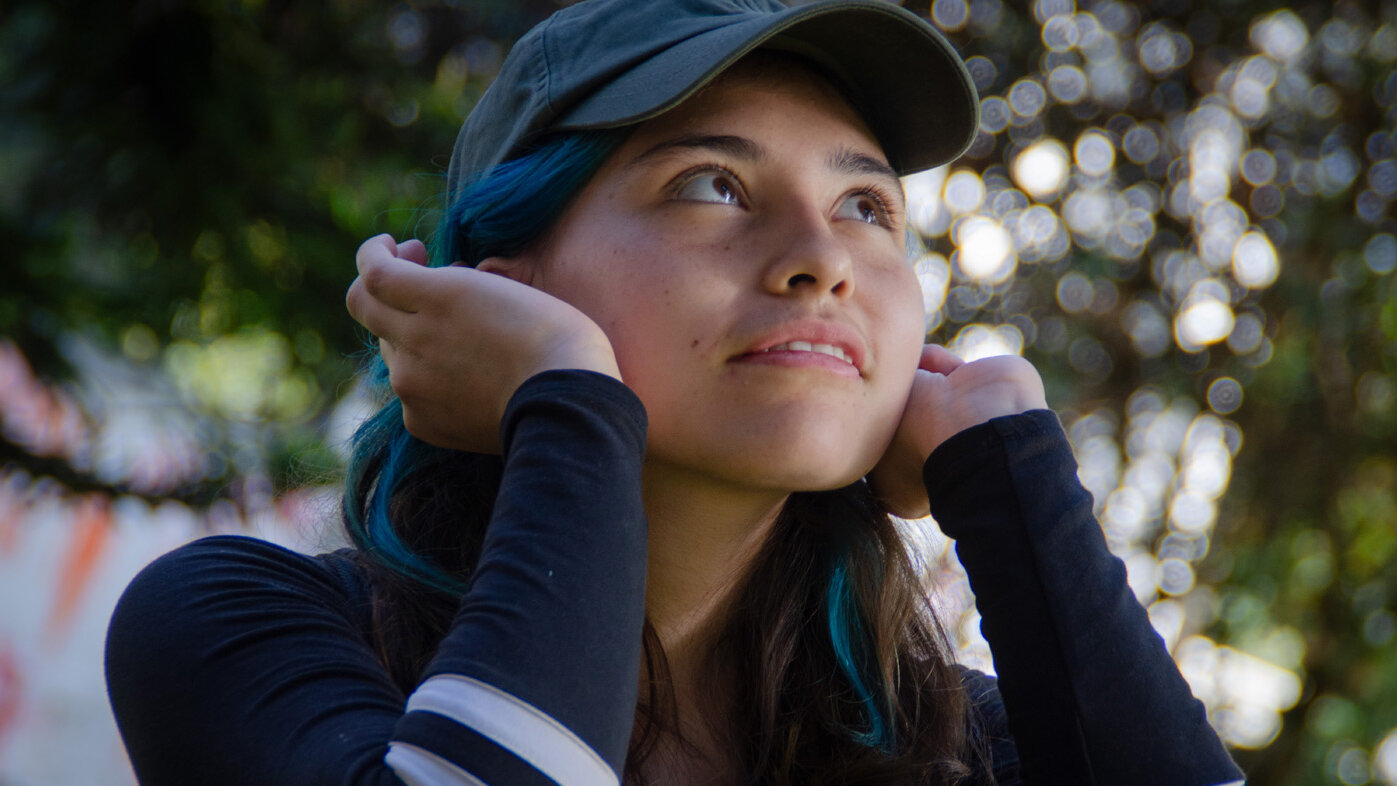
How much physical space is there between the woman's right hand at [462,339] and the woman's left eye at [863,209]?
49 cm

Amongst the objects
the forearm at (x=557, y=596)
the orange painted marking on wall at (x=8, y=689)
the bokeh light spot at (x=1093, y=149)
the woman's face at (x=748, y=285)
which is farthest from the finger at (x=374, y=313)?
the orange painted marking on wall at (x=8, y=689)

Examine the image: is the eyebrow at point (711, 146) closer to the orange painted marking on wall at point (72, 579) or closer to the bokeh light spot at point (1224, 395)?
the bokeh light spot at point (1224, 395)

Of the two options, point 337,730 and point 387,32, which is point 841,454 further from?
point 387,32

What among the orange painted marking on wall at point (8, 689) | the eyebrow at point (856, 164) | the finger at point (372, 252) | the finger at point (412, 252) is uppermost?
the eyebrow at point (856, 164)

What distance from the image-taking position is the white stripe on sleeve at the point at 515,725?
1075 mm

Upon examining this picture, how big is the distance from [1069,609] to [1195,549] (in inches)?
151

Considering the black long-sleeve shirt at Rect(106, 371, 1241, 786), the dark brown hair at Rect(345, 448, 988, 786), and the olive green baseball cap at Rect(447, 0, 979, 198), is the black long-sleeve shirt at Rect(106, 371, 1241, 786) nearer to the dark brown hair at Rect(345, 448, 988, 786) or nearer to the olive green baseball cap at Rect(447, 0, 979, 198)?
the dark brown hair at Rect(345, 448, 988, 786)

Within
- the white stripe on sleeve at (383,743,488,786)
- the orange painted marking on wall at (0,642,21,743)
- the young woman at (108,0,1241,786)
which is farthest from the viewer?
the orange painted marking on wall at (0,642,21,743)

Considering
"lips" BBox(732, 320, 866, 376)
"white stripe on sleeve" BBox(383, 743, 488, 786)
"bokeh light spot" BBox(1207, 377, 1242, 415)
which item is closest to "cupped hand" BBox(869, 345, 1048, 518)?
"lips" BBox(732, 320, 866, 376)

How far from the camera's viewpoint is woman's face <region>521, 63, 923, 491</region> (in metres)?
1.48

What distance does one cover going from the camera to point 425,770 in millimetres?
1076

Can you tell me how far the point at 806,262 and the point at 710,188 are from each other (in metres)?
0.19

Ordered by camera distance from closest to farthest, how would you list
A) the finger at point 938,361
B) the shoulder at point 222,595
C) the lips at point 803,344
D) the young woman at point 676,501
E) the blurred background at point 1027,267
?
the young woman at point 676,501 < the shoulder at point 222,595 < the lips at point 803,344 < the finger at point 938,361 < the blurred background at point 1027,267

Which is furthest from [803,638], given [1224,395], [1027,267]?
[1224,395]
